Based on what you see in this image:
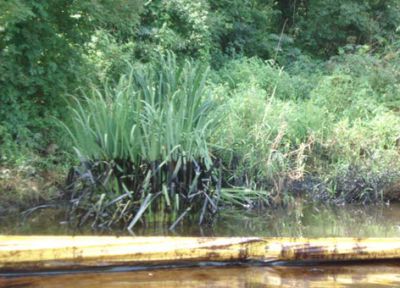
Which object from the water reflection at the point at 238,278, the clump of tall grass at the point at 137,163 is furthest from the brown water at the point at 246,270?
the clump of tall grass at the point at 137,163

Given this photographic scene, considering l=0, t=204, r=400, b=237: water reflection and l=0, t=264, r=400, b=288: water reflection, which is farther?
l=0, t=204, r=400, b=237: water reflection

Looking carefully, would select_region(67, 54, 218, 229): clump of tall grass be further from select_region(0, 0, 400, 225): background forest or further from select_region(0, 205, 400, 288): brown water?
select_region(0, 205, 400, 288): brown water

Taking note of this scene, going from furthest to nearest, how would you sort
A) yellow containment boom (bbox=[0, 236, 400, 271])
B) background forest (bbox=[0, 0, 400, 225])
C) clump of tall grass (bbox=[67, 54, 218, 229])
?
background forest (bbox=[0, 0, 400, 225]) → clump of tall grass (bbox=[67, 54, 218, 229]) → yellow containment boom (bbox=[0, 236, 400, 271])

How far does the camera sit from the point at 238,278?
4.05 m

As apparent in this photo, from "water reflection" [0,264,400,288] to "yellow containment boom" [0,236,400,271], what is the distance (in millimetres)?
73

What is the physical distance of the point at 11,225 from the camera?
17.4 feet

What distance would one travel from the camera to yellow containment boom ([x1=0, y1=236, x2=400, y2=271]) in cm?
382

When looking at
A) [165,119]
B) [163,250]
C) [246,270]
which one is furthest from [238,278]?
[165,119]

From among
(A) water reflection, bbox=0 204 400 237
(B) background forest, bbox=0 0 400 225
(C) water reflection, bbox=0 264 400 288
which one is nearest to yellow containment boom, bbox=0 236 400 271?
(C) water reflection, bbox=0 264 400 288

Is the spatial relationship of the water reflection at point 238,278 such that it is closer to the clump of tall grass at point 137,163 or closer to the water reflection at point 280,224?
the water reflection at point 280,224

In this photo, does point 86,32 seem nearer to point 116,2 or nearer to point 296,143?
point 116,2

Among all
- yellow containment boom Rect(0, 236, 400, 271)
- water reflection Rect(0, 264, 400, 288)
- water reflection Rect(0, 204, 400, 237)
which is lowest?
water reflection Rect(0, 204, 400, 237)

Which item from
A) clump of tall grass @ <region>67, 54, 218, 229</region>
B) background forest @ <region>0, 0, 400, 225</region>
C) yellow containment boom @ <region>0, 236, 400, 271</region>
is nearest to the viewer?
yellow containment boom @ <region>0, 236, 400, 271</region>

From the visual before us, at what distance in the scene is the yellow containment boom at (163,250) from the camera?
382 cm
